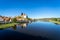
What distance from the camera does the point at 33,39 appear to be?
2223cm
